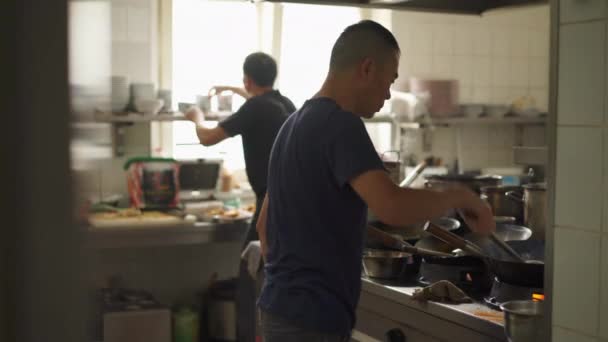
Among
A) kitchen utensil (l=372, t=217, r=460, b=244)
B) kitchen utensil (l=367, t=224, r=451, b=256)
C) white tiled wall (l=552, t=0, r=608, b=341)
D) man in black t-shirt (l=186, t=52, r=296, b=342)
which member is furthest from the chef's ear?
man in black t-shirt (l=186, t=52, r=296, b=342)

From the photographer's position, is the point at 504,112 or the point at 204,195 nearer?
the point at 204,195

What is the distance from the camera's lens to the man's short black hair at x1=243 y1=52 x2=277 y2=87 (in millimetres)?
3879

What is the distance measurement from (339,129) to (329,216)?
0.20 metres

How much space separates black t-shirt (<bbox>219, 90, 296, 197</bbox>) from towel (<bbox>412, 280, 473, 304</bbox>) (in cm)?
180

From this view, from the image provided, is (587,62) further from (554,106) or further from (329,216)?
(329,216)

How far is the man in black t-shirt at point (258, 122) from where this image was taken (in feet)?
12.4

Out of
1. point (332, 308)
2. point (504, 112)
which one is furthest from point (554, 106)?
point (504, 112)

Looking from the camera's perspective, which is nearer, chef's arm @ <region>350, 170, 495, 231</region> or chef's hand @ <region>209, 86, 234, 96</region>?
chef's arm @ <region>350, 170, 495, 231</region>

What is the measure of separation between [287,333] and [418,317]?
432mm

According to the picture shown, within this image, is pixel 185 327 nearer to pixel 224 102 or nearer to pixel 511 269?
pixel 224 102

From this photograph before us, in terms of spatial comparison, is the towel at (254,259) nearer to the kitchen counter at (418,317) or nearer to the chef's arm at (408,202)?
the kitchen counter at (418,317)

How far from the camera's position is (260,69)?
3.89 meters

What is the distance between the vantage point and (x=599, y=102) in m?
1.47

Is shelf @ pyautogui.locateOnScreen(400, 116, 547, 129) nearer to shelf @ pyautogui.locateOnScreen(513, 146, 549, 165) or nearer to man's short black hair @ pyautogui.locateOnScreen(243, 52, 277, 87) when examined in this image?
man's short black hair @ pyautogui.locateOnScreen(243, 52, 277, 87)
